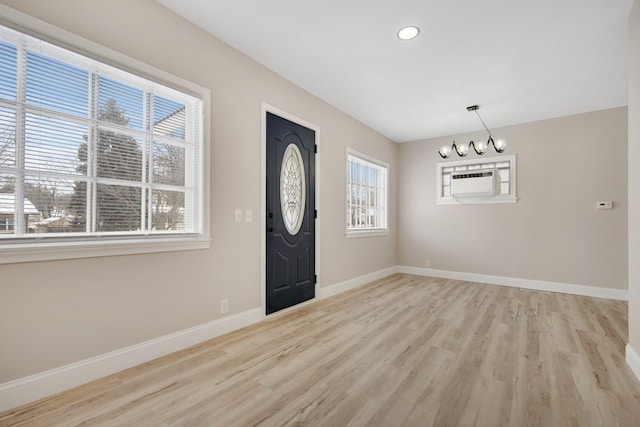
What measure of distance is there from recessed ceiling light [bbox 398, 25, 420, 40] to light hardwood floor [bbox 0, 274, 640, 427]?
9.36 feet

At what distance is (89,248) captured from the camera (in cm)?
196

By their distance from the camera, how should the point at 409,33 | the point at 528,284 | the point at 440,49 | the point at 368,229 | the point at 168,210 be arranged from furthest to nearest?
the point at 368,229 → the point at 528,284 → the point at 440,49 → the point at 409,33 → the point at 168,210

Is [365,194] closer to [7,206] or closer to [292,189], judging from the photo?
[292,189]

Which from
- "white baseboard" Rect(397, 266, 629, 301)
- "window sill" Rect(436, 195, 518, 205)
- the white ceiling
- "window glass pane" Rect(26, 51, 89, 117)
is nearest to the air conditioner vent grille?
"window sill" Rect(436, 195, 518, 205)

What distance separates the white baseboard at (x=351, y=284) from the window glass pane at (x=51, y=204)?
2.90 m

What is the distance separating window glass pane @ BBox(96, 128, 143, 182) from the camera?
2.09m

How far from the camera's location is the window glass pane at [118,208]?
6.86 ft

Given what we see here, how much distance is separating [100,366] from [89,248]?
2.70 feet

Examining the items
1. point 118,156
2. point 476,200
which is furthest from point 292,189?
point 476,200

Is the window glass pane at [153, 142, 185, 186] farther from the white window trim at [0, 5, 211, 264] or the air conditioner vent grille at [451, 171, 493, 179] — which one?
the air conditioner vent grille at [451, 171, 493, 179]

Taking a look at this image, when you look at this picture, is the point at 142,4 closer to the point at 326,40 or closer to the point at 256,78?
the point at 256,78

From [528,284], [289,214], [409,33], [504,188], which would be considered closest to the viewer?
[409,33]

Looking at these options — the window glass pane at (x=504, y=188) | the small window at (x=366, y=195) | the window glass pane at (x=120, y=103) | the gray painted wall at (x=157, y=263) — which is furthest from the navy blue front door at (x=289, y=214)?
the window glass pane at (x=504, y=188)

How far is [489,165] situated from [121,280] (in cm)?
574
